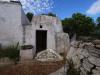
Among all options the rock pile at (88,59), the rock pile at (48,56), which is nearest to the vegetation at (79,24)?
the rock pile at (48,56)

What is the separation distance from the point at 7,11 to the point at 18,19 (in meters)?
1.15

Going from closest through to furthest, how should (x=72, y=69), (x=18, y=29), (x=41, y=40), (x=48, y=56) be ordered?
(x=72, y=69)
(x=48, y=56)
(x=18, y=29)
(x=41, y=40)

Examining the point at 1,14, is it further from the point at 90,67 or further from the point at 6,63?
the point at 90,67

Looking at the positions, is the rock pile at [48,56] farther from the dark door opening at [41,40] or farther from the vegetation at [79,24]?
the vegetation at [79,24]

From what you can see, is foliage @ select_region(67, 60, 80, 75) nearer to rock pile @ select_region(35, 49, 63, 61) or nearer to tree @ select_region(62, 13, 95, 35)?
rock pile @ select_region(35, 49, 63, 61)

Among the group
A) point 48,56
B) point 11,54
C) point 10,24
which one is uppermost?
point 10,24

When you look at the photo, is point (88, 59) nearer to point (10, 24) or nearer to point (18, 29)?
point (18, 29)

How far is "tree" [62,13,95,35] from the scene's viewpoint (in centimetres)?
2681

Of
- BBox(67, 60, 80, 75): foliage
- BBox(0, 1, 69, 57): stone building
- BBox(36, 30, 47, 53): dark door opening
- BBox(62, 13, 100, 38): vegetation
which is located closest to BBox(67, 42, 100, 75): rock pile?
BBox(67, 60, 80, 75): foliage

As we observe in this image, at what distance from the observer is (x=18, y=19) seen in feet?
57.0

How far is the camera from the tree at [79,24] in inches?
1056

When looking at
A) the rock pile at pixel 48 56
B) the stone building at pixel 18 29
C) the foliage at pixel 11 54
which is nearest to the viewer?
the foliage at pixel 11 54

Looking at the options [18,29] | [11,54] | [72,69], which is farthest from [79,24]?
[72,69]

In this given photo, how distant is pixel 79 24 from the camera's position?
89.9ft
